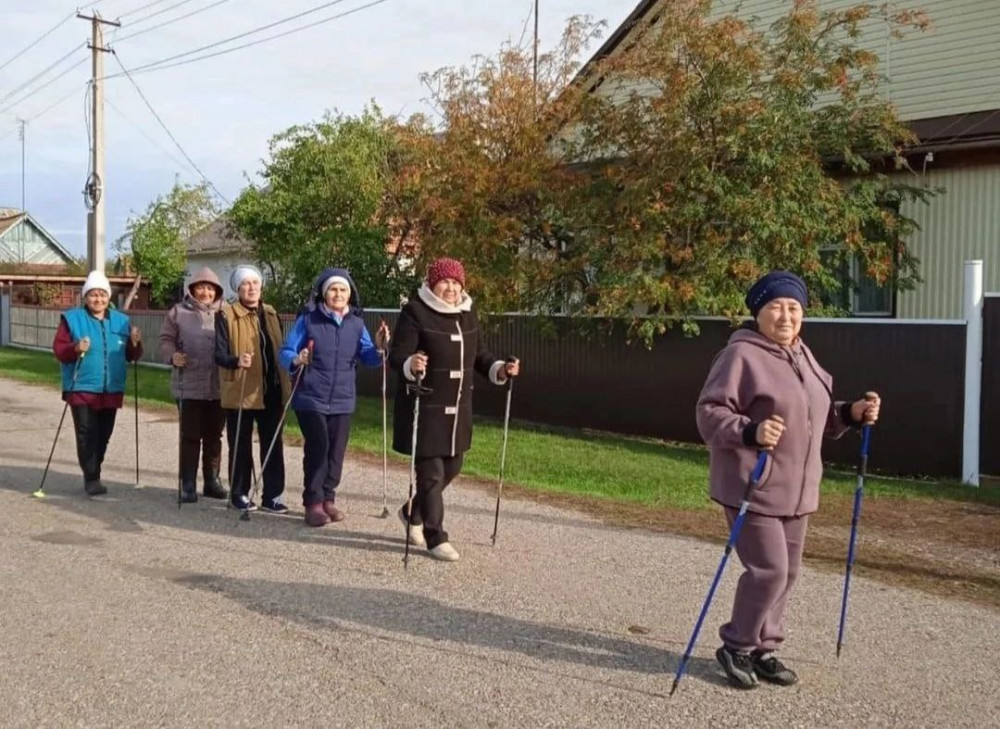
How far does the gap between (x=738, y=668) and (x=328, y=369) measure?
4.00 m

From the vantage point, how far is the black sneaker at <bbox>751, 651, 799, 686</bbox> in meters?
4.57

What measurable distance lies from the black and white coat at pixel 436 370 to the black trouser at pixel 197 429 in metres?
2.51

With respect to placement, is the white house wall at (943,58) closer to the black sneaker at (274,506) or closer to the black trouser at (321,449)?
the black trouser at (321,449)

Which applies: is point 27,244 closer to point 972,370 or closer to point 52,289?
point 52,289

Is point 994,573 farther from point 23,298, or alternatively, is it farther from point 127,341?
point 23,298

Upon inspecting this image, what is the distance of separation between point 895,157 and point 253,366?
888cm

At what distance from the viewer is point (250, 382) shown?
815 cm

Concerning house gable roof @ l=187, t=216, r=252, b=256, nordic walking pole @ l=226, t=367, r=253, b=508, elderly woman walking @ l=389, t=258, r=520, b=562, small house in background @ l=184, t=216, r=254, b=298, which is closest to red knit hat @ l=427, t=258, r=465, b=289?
elderly woman walking @ l=389, t=258, r=520, b=562

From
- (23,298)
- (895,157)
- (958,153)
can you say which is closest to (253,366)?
(895,157)

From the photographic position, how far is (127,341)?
899 centimetres

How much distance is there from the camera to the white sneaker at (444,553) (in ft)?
21.9

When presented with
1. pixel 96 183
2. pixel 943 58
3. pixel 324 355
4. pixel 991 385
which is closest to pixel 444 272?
pixel 324 355

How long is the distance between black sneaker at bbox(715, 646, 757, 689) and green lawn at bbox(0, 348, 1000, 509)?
170 inches

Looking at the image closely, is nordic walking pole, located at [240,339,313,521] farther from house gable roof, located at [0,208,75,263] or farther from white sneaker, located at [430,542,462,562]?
house gable roof, located at [0,208,75,263]
